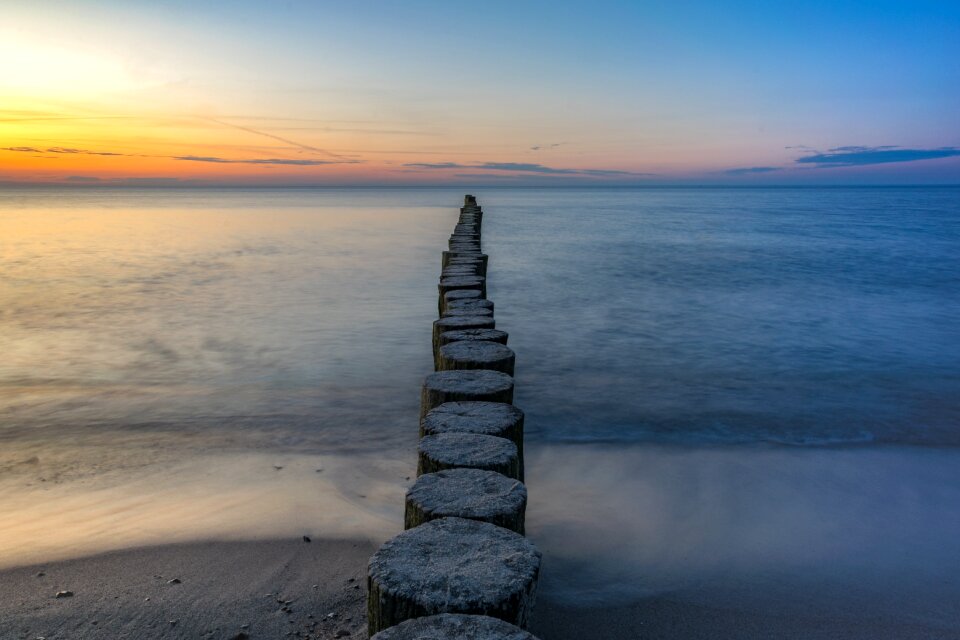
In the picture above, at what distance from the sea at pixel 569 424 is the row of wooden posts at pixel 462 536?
814 mm

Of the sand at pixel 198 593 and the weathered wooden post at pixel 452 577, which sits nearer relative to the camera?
the weathered wooden post at pixel 452 577

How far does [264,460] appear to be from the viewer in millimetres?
4277

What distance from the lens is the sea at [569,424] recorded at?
313cm

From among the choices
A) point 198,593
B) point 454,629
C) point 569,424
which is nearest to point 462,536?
point 454,629

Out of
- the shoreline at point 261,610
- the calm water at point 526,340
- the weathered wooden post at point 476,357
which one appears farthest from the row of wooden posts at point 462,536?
the calm water at point 526,340

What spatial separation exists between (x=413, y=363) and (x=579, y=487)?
3.29 metres

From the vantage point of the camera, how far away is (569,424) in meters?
5.13

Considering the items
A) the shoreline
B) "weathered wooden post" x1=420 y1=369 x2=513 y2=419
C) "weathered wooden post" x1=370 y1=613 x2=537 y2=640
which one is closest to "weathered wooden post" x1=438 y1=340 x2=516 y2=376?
"weathered wooden post" x1=420 y1=369 x2=513 y2=419

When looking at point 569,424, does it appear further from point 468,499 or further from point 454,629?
point 454,629

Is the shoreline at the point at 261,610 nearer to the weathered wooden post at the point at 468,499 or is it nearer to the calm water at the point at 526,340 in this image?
the weathered wooden post at the point at 468,499

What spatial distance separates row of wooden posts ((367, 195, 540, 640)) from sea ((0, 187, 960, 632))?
2.67 feet

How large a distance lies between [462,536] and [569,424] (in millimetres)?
3493

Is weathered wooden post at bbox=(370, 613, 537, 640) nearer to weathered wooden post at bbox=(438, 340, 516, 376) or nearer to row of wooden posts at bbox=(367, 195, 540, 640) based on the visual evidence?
row of wooden posts at bbox=(367, 195, 540, 640)

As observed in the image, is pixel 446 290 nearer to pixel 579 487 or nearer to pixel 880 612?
pixel 579 487
